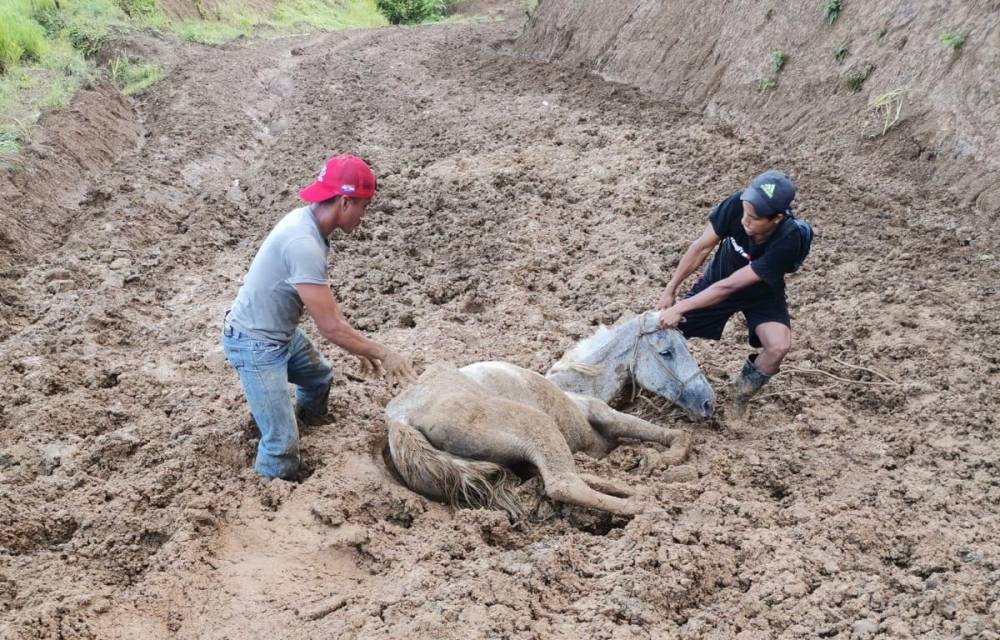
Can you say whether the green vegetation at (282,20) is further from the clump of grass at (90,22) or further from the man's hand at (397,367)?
the man's hand at (397,367)

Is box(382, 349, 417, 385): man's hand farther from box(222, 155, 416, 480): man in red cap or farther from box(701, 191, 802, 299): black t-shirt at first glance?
box(701, 191, 802, 299): black t-shirt

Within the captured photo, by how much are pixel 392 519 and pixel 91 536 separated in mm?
1412

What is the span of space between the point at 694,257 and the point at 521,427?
165cm

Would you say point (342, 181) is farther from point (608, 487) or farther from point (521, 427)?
point (608, 487)

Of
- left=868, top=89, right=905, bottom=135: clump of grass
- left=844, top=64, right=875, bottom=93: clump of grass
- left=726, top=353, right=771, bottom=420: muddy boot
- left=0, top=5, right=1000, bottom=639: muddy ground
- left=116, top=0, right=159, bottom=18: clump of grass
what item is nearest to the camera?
left=0, top=5, right=1000, bottom=639: muddy ground

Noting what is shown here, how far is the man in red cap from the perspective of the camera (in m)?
3.73

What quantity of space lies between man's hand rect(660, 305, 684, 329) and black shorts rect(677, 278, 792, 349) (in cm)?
28

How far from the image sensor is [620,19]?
12898 millimetres

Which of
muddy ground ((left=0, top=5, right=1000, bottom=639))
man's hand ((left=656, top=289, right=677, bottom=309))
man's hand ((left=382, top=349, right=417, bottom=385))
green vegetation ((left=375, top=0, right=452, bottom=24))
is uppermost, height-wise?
green vegetation ((left=375, top=0, right=452, bottom=24))

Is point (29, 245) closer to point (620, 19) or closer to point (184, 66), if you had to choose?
point (184, 66)

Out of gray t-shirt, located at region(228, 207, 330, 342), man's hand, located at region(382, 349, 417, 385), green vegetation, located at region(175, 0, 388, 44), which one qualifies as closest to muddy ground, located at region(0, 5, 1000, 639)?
man's hand, located at region(382, 349, 417, 385)

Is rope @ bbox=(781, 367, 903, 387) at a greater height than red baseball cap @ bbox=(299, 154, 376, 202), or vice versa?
red baseball cap @ bbox=(299, 154, 376, 202)

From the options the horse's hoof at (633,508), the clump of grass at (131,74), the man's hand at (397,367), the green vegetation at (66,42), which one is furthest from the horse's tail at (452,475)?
the clump of grass at (131,74)

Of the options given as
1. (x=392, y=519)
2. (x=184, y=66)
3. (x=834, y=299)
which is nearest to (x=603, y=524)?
(x=392, y=519)
